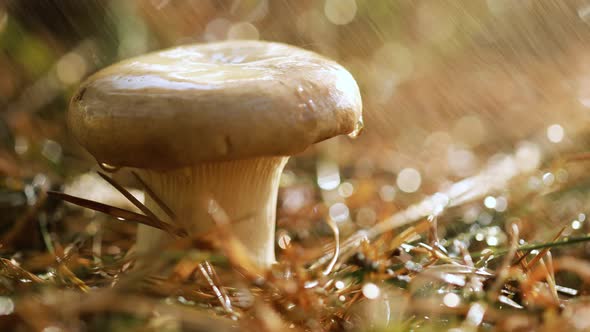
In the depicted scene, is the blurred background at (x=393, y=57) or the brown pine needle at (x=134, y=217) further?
the blurred background at (x=393, y=57)

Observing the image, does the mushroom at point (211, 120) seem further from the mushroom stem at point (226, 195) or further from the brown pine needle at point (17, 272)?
the brown pine needle at point (17, 272)

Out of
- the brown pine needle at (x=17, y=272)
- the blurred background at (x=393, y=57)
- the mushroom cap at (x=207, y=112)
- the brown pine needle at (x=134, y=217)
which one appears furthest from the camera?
the blurred background at (x=393, y=57)

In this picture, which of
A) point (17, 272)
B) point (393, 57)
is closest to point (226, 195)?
point (17, 272)

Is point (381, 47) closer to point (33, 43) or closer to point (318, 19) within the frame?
point (318, 19)

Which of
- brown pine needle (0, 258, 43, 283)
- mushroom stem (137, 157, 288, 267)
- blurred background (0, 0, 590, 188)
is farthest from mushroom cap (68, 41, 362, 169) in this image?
blurred background (0, 0, 590, 188)

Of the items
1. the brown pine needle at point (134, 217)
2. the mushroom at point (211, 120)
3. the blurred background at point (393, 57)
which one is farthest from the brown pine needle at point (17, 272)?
the blurred background at point (393, 57)

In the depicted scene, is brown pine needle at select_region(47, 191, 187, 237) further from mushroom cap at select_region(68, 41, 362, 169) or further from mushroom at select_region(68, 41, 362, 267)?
mushroom cap at select_region(68, 41, 362, 169)

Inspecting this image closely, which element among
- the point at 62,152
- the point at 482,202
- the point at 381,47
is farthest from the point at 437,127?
the point at 62,152
